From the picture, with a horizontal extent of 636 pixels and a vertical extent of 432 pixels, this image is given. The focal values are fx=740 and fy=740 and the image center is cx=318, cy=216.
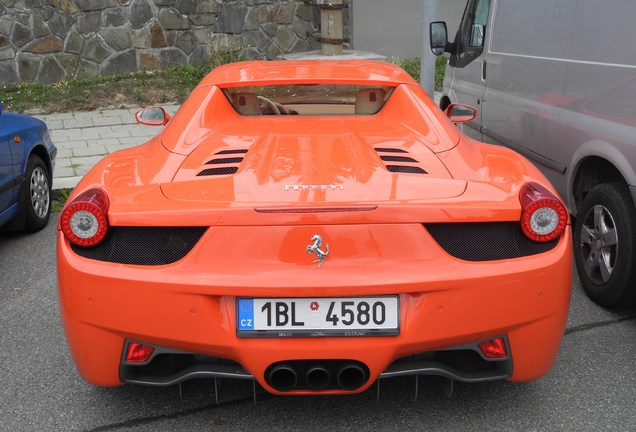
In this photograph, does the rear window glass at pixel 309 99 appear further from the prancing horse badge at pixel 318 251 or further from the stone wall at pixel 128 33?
the stone wall at pixel 128 33

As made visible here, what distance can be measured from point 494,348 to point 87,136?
706cm

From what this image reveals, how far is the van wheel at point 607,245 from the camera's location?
3828 mm

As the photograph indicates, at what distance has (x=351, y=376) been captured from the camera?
256 centimetres

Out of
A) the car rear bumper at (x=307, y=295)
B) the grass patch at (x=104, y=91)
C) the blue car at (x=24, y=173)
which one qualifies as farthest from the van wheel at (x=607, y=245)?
the grass patch at (x=104, y=91)

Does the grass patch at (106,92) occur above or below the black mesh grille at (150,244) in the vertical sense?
below

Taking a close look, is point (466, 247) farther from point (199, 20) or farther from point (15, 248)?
point (199, 20)

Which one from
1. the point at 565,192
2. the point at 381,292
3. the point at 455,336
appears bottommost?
the point at 565,192

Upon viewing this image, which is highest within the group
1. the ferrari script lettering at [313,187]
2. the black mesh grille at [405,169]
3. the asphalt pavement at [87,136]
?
the ferrari script lettering at [313,187]

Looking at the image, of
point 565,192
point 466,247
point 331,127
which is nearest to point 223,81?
point 331,127

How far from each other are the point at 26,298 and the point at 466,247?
2881mm

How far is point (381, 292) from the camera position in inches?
96.6

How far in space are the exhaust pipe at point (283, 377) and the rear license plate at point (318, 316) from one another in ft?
0.43

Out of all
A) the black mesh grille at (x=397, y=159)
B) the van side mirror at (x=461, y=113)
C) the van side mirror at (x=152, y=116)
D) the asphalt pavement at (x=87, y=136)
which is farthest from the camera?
the asphalt pavement at (x=87, y=136)

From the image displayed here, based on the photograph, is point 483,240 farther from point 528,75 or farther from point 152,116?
point 528,75
